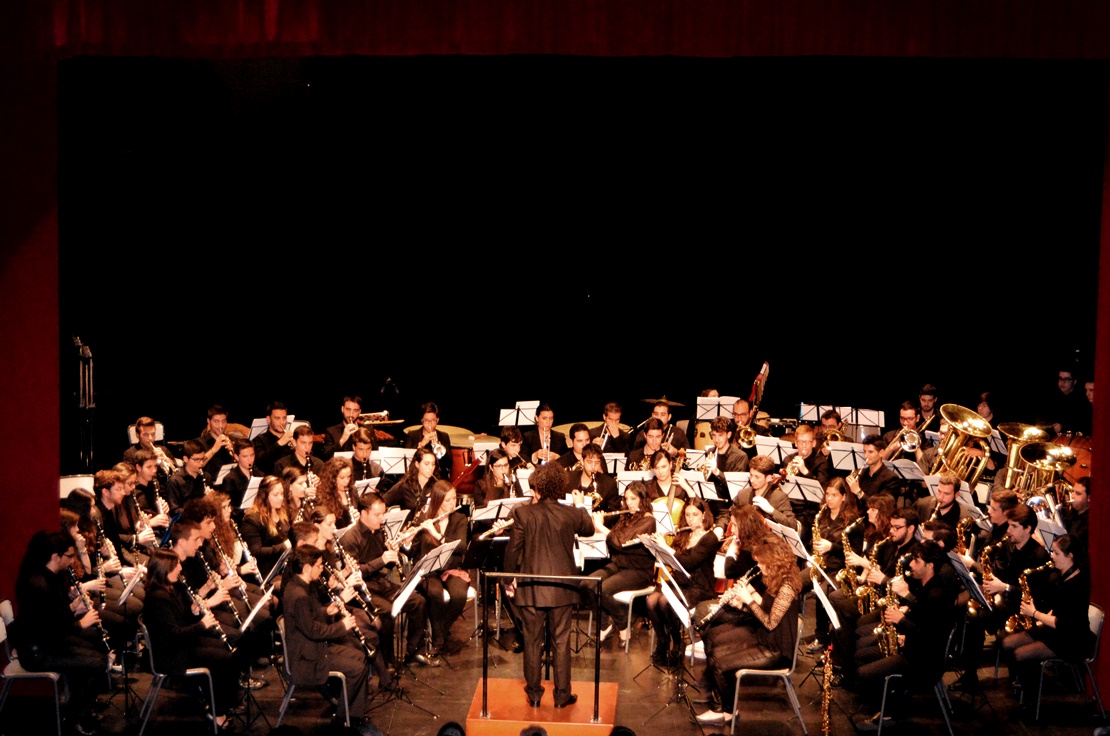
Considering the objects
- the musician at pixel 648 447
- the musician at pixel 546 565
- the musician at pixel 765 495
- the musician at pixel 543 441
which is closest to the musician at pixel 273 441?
the musician at pixel 543 441

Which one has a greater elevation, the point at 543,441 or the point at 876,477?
the point at 543,441

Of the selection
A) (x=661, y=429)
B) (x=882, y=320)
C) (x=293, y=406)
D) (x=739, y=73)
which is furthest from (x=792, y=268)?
(x=293, y=406)

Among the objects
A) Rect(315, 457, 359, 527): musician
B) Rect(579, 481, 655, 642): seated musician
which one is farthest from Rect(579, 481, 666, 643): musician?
Rect(315, 457, 359, 527): musician

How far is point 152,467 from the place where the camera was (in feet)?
34.4

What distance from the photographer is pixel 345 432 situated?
1257 centimetres

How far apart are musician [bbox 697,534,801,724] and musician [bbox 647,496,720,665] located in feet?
3.07

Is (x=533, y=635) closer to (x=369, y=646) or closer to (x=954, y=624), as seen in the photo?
(x=369, y=646)

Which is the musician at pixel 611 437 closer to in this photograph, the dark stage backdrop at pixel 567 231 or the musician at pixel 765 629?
the dark stage backdrop at pixel 567 231

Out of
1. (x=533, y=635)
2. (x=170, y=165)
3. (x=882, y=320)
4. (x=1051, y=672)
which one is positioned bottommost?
(x=1051, y=672)

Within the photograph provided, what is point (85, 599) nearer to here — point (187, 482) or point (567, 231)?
point (187, 482)

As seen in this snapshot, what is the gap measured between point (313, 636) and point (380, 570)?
1471mm

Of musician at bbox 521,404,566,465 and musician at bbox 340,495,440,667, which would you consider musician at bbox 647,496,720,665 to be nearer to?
musician at bbox 340,495,440,667

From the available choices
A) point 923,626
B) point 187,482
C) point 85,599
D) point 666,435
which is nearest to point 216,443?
point 187,482

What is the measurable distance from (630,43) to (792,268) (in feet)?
26.2
